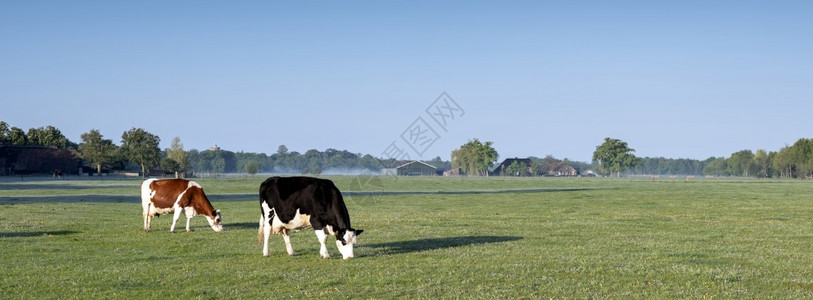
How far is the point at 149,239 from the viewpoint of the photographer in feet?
75.7

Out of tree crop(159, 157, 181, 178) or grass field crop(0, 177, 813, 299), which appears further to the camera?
tree crop(159, 157, 181, 178)

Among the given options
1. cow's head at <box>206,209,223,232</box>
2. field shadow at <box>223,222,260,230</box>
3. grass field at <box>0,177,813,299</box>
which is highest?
cow's head at <box>206,209,223,232</box>

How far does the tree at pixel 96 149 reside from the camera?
14562cm

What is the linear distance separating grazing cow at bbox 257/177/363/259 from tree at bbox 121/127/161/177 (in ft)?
453

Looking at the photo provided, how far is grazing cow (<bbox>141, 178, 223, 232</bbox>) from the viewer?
25359 mm

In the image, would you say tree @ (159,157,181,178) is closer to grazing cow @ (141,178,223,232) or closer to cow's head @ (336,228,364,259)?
grazing cow @ (141,178,223,232)

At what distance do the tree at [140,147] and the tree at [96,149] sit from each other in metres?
2.69

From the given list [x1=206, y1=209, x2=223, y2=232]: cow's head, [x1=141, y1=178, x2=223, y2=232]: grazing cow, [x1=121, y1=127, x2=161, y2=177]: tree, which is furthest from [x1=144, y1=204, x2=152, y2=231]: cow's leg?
[x1=121, y1=127, x2=161, y2=177]: tree

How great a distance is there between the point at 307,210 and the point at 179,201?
9.05 meters

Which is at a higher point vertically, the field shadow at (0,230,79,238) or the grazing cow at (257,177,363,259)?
the grazing cow at (257,177,363,259)

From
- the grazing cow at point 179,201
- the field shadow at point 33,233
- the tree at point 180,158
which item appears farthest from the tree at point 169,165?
the grazing cow at point 179,201

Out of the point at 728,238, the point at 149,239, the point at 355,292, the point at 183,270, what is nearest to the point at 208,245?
the point at 149,239

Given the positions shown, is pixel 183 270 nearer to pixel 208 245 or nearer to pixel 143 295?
pixel 143 295

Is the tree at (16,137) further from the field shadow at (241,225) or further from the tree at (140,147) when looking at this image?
the field shadow at (241,225)
